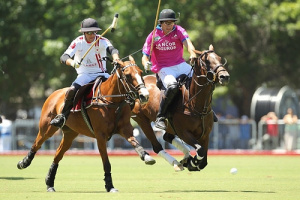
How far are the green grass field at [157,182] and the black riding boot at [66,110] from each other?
1105 millimetres

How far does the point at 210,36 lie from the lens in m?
33.9

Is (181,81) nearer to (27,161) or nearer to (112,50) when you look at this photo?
(112,50)

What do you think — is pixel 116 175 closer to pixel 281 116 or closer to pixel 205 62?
pixel 205 62

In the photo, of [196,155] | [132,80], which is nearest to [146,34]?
[196,155]

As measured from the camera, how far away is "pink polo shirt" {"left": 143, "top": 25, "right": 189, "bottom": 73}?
13258 mm

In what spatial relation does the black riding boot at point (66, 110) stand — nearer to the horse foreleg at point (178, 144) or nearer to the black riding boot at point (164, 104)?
the black riding boot at point (164, 104)

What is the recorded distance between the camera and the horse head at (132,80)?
11.6 meters

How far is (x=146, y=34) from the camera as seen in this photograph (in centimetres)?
3041

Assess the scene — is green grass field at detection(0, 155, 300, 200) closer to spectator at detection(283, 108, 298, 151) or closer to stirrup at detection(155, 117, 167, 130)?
stirrup at detection(155, 117, 167, 130)

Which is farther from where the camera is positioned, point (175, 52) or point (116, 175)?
point (116, 175)

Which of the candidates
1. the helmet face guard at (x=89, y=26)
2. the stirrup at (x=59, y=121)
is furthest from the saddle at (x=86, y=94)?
the helmet face guard at (x=89, y=26)

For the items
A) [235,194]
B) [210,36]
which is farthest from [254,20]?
[235,194]

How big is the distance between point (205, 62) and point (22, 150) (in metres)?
16.8

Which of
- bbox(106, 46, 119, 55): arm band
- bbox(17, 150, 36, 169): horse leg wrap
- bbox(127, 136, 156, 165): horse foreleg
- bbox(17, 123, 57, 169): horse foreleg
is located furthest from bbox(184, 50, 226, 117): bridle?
bbox(17, 150, 36, 169): horse leg wrap
